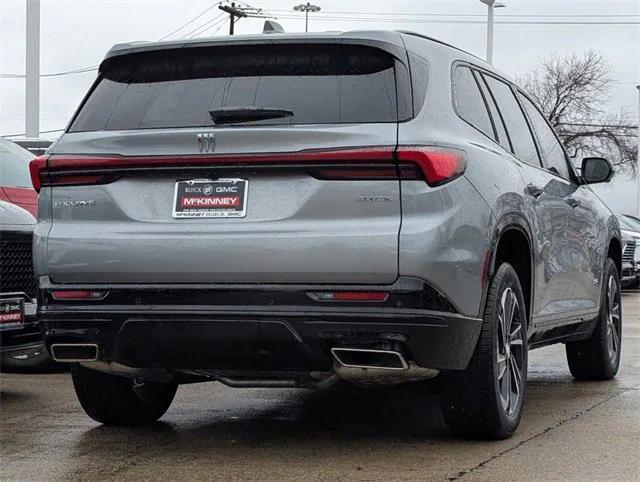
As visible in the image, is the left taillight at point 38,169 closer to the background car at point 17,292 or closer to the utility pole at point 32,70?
the background car at point 17,292

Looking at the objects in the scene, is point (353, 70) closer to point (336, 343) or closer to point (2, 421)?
point (336, 343)

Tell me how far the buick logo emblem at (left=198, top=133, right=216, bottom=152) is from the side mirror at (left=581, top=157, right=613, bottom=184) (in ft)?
11.3

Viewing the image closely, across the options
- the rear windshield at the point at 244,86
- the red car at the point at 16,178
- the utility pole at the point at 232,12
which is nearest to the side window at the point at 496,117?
the rear windshield at the point at 244,86

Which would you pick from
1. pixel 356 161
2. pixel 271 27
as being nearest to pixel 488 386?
pixel 356 161

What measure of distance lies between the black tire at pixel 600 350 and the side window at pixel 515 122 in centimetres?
156

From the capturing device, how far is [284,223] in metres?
5.13

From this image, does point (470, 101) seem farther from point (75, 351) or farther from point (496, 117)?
point (75, 351)

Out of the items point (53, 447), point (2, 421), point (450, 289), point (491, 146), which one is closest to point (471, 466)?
point (450, 289)

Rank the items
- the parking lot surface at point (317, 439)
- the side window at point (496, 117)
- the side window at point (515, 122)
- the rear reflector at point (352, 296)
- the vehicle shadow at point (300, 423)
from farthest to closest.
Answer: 1. the side window at point (515, 122)
2. the side window at point (496, 117)
3. the vehicle shadow at point (300, 423)
4. the parking lot surface at point (317, 439)
5. the rear reflector at point (352, 296)

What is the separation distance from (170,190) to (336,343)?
99 centimetres

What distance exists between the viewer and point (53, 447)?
5.81 metres

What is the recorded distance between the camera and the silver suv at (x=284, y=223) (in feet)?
16.7

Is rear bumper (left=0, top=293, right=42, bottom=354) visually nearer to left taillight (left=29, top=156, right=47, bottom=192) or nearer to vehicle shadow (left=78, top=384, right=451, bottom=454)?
vehicle shadow (left=78, top=384, right=451, bottom=454)

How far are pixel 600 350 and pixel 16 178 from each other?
14.2ft
